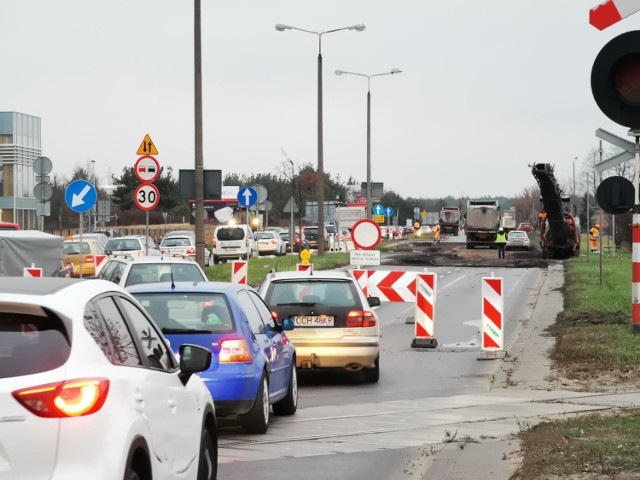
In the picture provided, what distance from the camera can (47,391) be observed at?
16.9 ft

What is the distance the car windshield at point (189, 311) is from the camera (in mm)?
12117

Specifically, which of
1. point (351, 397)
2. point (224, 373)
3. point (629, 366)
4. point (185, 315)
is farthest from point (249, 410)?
point (629, 366)

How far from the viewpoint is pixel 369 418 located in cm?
1309

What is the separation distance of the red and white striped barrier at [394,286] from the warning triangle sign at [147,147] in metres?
5.81

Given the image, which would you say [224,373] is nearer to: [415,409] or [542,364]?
[415,409]

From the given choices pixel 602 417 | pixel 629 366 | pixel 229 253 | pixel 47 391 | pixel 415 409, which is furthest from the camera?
pixel 229 253

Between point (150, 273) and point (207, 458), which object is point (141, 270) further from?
point (207, 458)

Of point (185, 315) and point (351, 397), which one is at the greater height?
point (185, 315)

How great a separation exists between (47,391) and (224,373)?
659cm

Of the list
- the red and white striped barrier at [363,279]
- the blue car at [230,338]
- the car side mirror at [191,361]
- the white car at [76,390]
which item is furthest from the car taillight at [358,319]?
the white car at [76,390]

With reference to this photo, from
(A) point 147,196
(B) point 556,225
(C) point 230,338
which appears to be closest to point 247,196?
(A) point 147,196

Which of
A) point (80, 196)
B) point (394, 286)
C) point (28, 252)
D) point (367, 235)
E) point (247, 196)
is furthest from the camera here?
point (247, 196)

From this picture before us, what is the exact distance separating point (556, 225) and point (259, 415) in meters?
53.3

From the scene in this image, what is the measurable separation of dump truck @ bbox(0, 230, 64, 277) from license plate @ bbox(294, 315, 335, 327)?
609 inches
